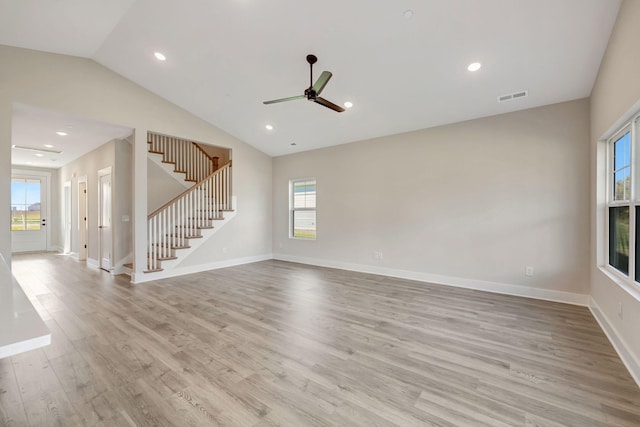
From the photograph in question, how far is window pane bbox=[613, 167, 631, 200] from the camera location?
107 inches

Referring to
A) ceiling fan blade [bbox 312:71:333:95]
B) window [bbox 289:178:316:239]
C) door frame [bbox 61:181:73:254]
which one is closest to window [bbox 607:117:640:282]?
ceiling fan blade [bbox 312:71:333:95]

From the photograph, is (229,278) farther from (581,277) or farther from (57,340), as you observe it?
(581,277)

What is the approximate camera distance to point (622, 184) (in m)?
2.91

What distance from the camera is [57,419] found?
170cm

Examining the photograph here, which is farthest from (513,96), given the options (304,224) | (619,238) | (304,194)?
(304,224)

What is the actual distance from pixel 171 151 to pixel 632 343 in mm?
8213

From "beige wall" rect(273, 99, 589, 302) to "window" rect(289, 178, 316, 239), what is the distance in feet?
1.28

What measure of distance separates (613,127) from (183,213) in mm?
6619

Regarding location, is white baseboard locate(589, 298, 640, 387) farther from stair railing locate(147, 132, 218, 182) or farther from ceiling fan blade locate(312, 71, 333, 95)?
stair railing locate(147, 132, 218, 182)

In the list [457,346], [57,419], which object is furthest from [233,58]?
[457,346]

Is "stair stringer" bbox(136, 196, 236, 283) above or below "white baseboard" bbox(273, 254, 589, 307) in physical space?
above

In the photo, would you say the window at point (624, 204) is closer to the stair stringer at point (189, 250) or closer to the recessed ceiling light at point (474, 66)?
the recessed ceiling light at point (474, 66)

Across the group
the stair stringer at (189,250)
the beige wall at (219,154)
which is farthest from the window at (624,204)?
the beige wall at (219,154)

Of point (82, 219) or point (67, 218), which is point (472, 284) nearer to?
point (82, 219)
